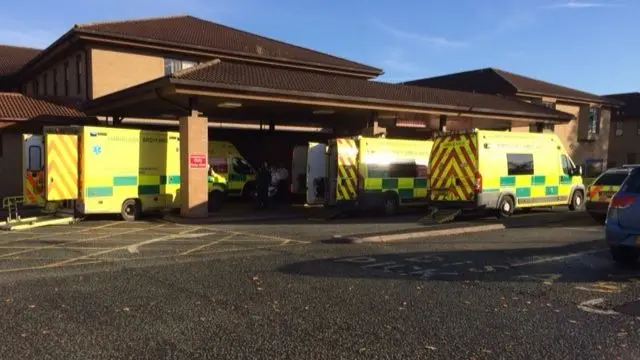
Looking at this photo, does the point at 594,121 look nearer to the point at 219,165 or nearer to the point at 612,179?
the point at 612,179

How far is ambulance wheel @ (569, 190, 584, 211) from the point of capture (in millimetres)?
18114

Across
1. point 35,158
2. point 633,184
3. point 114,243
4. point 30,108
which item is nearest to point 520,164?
point 633,184

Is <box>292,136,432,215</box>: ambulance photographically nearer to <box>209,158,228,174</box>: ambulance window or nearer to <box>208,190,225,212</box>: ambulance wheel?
<box>208,190,225,212</box>: ambulance wheel

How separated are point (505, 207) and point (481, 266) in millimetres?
7749

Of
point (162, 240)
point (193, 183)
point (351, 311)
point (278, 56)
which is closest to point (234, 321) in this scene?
point (351, 311)

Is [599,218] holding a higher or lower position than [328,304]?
higher

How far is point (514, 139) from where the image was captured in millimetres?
16031

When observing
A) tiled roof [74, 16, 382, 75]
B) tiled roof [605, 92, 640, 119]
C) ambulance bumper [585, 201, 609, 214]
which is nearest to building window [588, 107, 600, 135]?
tiled roof [605, 92, 640, 119]

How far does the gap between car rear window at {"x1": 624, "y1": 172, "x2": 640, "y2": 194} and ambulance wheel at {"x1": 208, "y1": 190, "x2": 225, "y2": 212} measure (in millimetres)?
13061

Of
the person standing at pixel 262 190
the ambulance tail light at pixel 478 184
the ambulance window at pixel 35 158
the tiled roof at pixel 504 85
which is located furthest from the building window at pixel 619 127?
the ambulance window at pixel 35 158

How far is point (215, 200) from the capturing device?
19.4 meters

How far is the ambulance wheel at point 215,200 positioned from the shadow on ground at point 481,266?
10.3 meters

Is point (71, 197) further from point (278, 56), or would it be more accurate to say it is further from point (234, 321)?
point (278, 56)

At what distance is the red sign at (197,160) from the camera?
15897 millimetres
